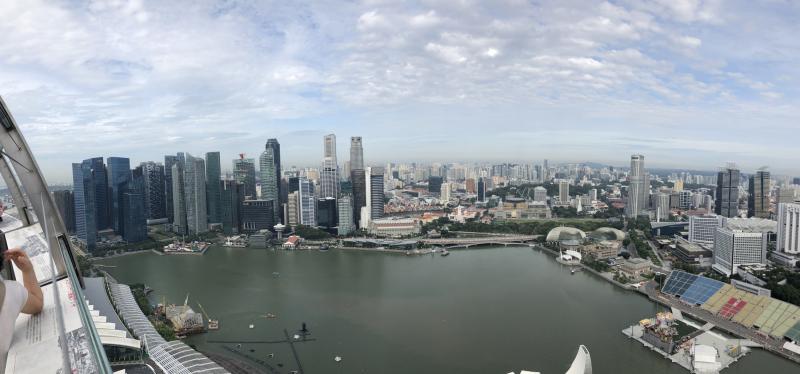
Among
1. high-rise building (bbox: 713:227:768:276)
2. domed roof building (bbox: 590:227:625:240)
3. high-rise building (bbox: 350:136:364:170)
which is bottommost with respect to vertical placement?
domed roof building (bbox: 590:227:625:240)

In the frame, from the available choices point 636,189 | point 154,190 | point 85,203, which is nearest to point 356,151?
point 154,190

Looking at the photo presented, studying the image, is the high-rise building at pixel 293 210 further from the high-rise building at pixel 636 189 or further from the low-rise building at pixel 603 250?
the high-rise building at pixel 636 189

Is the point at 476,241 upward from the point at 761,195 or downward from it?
downward

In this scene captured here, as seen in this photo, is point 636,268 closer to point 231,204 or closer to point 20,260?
point 20,260

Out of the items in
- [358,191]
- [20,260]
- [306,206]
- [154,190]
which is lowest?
[306,206]

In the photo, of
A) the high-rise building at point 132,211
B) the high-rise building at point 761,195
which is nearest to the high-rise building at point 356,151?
the high-rise building at point 132,211

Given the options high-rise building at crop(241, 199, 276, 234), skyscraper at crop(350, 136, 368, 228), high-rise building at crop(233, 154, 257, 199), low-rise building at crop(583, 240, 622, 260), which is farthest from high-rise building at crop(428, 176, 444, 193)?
low-rise building at crop(583, 240, 622, 260)

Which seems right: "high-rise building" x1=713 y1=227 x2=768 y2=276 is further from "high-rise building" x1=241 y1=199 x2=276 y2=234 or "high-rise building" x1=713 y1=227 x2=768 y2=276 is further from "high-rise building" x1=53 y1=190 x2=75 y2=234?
"high-rise building" x1=53 y1=190 x2=75 y2=234
